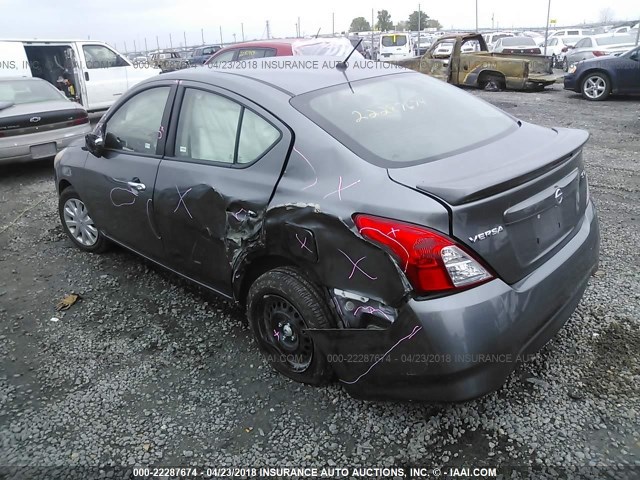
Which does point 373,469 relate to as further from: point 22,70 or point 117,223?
point 22,70

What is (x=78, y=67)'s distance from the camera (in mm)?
10766

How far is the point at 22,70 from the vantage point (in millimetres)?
10531

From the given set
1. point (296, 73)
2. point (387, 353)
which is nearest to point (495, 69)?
point (296, 73)

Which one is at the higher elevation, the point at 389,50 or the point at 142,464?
the point at 389,50

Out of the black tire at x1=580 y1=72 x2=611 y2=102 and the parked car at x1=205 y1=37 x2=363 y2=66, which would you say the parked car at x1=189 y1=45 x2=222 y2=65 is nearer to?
the parked car at x1=205 y1=37 x2=363 y2=66

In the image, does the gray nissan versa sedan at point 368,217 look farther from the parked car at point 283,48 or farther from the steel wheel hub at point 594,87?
the steel wheel hub at point 594,87

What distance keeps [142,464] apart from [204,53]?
97.2 ft

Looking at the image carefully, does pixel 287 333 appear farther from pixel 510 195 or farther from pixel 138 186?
pixel 138 186

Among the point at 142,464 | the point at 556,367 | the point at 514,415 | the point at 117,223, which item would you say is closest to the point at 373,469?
the point at 514,415

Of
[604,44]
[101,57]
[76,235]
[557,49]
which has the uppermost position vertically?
[101,57]

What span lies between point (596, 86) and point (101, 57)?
1130 cm

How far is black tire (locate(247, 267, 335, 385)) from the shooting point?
2393 millimetres

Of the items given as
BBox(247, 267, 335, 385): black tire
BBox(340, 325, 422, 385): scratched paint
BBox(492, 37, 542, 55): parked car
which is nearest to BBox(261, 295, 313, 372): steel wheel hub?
Result: BBox(247, 267, 335, 385): black tire

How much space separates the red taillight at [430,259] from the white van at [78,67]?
1075cm
